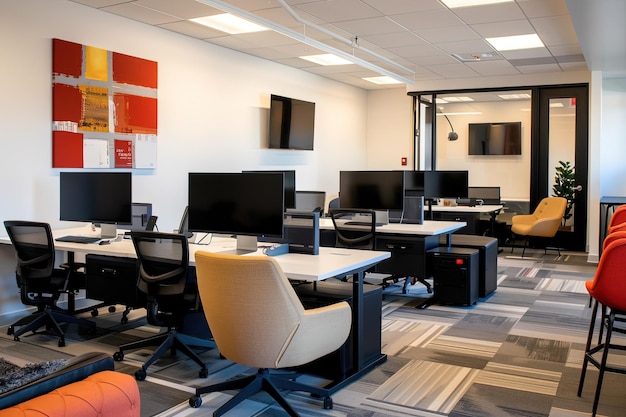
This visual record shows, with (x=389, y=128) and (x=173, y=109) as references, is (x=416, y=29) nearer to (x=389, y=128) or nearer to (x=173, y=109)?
(x=173, y=109)

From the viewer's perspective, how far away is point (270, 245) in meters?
3.79

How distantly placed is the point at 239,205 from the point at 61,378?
2.13 meters

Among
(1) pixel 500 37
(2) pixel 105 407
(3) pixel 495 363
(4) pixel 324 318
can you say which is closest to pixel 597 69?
(1) pixel 500 37

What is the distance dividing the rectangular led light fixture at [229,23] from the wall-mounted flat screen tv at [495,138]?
16.6 feet

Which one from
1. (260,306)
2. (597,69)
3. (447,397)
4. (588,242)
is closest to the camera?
(260,306)

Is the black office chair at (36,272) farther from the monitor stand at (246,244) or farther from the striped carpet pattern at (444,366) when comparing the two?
the monitor stand at (246,244)

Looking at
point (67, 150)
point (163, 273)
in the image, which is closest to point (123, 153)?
point (67, 150)

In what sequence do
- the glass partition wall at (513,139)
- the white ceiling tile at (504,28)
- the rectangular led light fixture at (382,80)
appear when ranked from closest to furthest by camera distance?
the white ceiling tile at (504,28)
the glass partition wall at (513,139)
the rectangular led light fixture at (382,80)

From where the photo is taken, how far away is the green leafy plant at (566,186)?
28.2 feet

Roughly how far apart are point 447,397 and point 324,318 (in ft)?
3.05

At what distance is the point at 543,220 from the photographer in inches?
312

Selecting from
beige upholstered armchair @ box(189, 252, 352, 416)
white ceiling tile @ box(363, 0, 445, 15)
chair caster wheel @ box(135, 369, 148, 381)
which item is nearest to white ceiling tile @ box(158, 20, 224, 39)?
white ceiling tile @ box(363, 0, 445, 15)

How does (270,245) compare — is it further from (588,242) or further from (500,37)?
(588,242)

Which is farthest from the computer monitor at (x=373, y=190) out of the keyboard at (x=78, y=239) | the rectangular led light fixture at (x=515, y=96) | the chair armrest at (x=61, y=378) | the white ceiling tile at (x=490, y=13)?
the rectangular led light fixture at (x=515, y=96)
